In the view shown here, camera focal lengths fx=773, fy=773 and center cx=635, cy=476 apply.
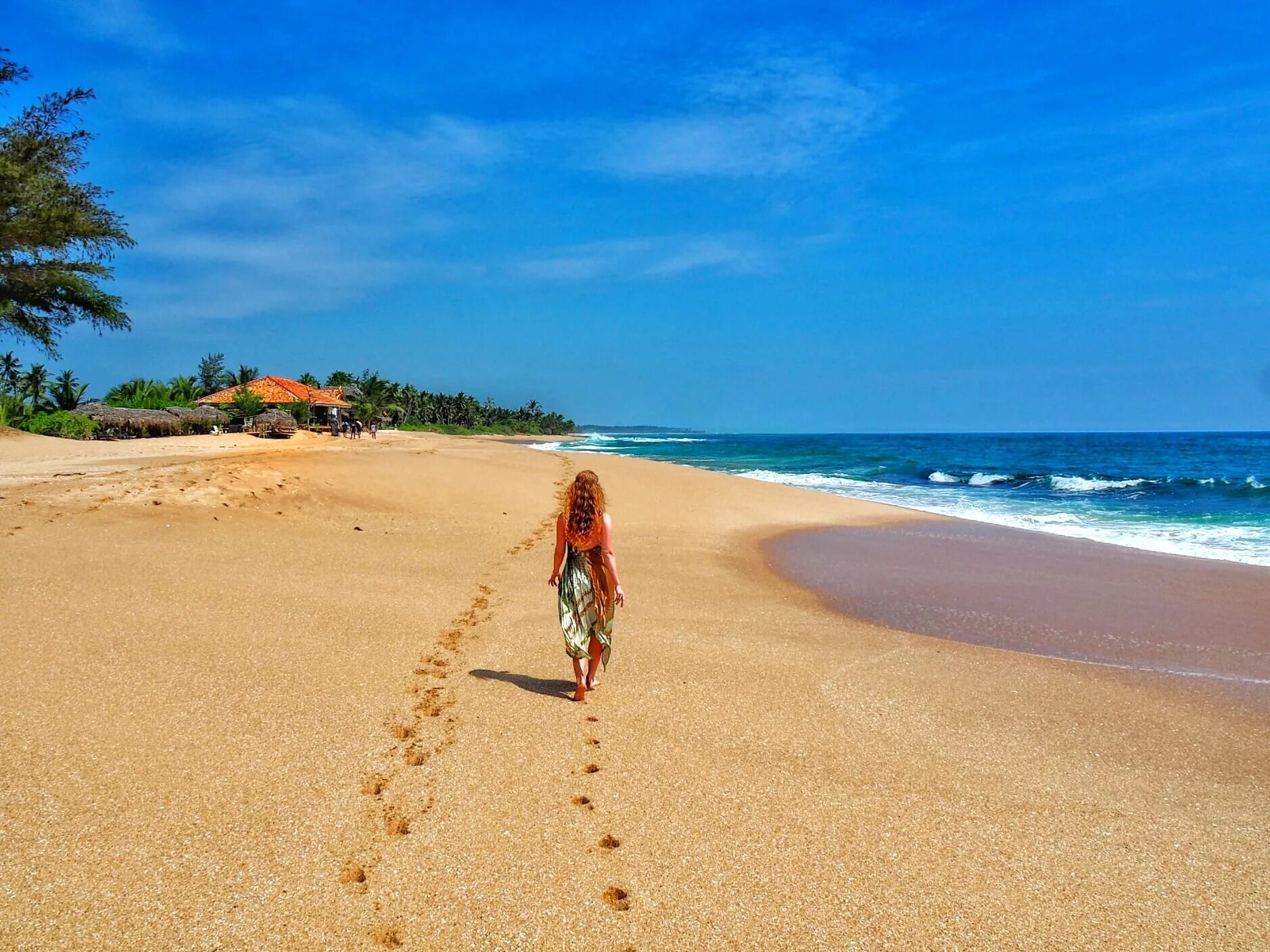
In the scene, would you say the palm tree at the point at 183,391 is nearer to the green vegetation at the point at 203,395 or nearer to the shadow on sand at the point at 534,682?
the green vegetation at the point at 203,395

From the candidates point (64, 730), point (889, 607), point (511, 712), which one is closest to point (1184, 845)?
point (511, 712)

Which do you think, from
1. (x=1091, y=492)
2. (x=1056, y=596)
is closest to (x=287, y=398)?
(x=1091, y=492)

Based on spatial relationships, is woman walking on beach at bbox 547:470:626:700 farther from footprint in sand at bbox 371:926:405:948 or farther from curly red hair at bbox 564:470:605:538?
footprint in sand at bbox 371:926:405:948

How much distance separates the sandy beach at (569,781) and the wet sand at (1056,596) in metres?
0.75

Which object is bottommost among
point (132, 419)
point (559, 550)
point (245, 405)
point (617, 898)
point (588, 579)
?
point (617, 898)

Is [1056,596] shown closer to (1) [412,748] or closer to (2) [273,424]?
(1) [412,748]

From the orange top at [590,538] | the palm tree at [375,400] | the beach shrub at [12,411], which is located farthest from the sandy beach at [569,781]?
the palm tree at [375,400]

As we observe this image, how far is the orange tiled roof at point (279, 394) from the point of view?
52.3m

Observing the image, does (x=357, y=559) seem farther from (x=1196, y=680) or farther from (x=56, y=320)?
(x=1196, y=680)

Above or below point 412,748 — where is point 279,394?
above

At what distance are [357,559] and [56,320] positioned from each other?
252 inches

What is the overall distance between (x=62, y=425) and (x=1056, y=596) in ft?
139

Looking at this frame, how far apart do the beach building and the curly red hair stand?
1983 inches

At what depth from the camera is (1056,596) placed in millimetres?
10188
